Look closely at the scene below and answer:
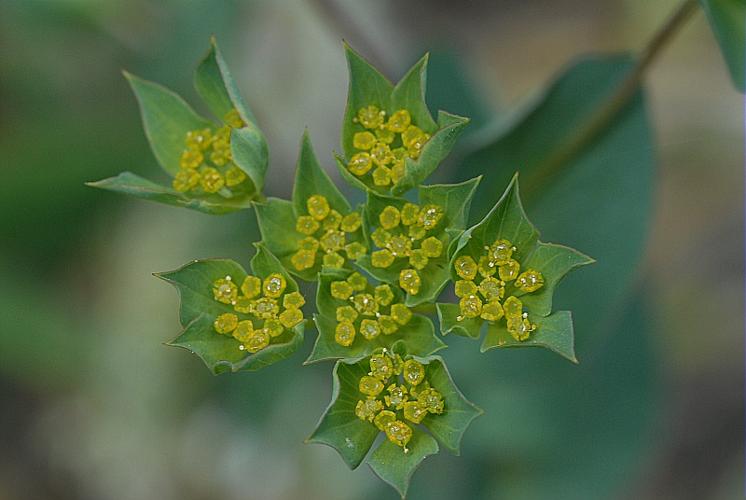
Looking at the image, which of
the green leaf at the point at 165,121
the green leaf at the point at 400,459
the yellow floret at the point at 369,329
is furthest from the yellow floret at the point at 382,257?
the green leaf at the point at 165,121

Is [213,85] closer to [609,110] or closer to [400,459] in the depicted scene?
[400,459]

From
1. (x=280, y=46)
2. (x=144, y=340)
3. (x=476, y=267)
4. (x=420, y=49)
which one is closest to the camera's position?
(x=476, y=267)

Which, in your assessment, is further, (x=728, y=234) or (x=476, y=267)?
(x=728, y=234)

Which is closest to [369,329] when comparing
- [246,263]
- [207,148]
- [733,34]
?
[207,148]

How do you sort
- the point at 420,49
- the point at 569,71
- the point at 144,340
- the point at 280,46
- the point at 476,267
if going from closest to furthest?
the point at 476,267, the point at 569,71, the point at 420,49, the point at 144,340, the point at 280,46

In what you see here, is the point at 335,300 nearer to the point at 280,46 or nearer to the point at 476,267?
the point at 476,267

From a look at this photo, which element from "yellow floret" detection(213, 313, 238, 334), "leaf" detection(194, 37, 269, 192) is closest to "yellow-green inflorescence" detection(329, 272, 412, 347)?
"yellow floret" detection(213, 313, 238, 334)

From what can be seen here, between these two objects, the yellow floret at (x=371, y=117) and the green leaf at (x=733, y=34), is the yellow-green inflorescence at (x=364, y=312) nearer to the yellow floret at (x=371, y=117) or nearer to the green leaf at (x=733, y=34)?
the yellow floret at (x=371, y=117)

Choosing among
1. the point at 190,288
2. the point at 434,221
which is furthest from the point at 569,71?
the point at 190,288
